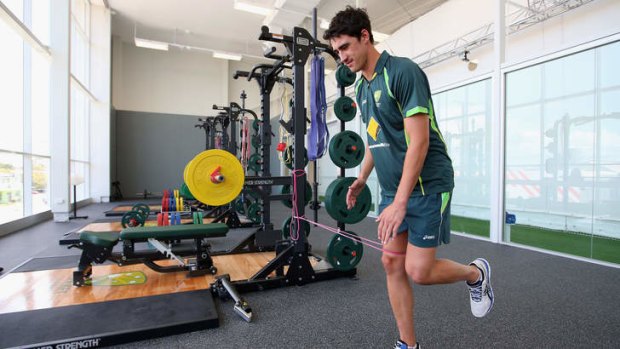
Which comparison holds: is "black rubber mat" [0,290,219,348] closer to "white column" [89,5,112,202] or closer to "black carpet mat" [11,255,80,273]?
"black carpet mat" [11,255,80,273]

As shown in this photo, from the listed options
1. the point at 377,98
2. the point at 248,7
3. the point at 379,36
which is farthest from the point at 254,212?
the point at 379,36

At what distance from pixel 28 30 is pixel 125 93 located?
5.95m

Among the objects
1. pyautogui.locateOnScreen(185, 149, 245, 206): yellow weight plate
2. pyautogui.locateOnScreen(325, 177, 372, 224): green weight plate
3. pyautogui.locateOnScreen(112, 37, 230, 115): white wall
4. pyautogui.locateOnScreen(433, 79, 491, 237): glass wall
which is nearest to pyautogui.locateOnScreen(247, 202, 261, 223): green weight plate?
pyautogui.locateOnScreen(185, 149, 245, 206): yellow weight plate

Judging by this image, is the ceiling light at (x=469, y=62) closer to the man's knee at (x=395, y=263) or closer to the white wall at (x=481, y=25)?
the white wall at (x=481, y=25)

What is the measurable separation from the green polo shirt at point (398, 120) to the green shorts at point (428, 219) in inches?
1.2

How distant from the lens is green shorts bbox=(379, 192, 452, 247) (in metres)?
1.21

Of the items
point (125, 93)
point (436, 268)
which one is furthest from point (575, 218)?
point (125, 93)

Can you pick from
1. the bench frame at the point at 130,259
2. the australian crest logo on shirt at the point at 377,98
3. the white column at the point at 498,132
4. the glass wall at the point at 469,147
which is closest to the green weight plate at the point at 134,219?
the bench frame at the point at 130,259

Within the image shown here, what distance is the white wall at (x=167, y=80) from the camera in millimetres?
10133

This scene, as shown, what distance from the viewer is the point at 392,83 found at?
120 cm

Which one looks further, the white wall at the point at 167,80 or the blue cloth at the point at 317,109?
the white wall at the point at 167,80

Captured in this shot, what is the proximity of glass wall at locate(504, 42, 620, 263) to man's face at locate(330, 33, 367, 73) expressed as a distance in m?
3.24

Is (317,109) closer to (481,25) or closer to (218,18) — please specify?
(481,25)

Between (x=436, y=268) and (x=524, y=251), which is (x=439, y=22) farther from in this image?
(x=436, y=268)
